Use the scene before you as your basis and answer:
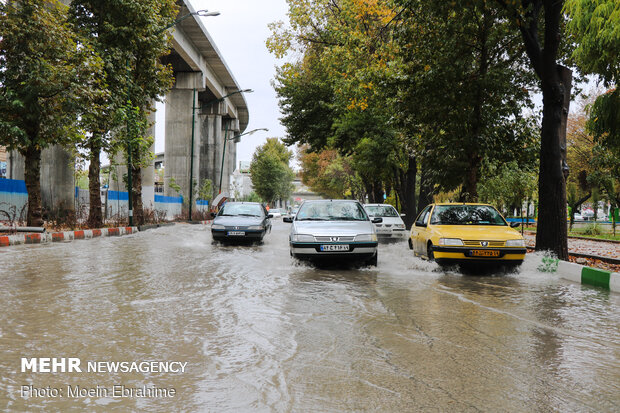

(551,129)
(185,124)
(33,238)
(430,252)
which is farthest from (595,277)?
(185,124)

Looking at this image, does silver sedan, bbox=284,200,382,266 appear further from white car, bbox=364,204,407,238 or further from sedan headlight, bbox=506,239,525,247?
white car, bbox=364,204,407,238

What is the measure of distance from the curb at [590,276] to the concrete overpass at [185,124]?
58.5 feet

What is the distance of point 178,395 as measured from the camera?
3354mm

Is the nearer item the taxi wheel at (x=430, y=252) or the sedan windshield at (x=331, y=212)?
the taxi wheel at (x=430, y=252)

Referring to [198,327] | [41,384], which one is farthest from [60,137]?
[41,384]

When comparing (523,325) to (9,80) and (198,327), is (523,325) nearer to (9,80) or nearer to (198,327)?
(198,327)

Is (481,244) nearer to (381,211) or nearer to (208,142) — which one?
(381,211)

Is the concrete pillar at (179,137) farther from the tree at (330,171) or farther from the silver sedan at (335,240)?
the silver sedan at (335,240)

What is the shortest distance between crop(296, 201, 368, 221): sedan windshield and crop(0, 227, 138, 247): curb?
8856 mm

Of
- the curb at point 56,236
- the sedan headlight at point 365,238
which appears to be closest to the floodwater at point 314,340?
the sedan headlight at point 365,238

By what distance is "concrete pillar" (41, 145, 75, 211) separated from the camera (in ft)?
76.1

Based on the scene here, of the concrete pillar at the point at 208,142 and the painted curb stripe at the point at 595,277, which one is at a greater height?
the concrete pillar at the point at 208,142

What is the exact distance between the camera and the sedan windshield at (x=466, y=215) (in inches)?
439

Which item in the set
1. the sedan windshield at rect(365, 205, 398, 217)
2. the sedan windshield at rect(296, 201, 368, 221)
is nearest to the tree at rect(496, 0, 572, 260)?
the sedan windshield at rect(296, 201, 368, 221)
